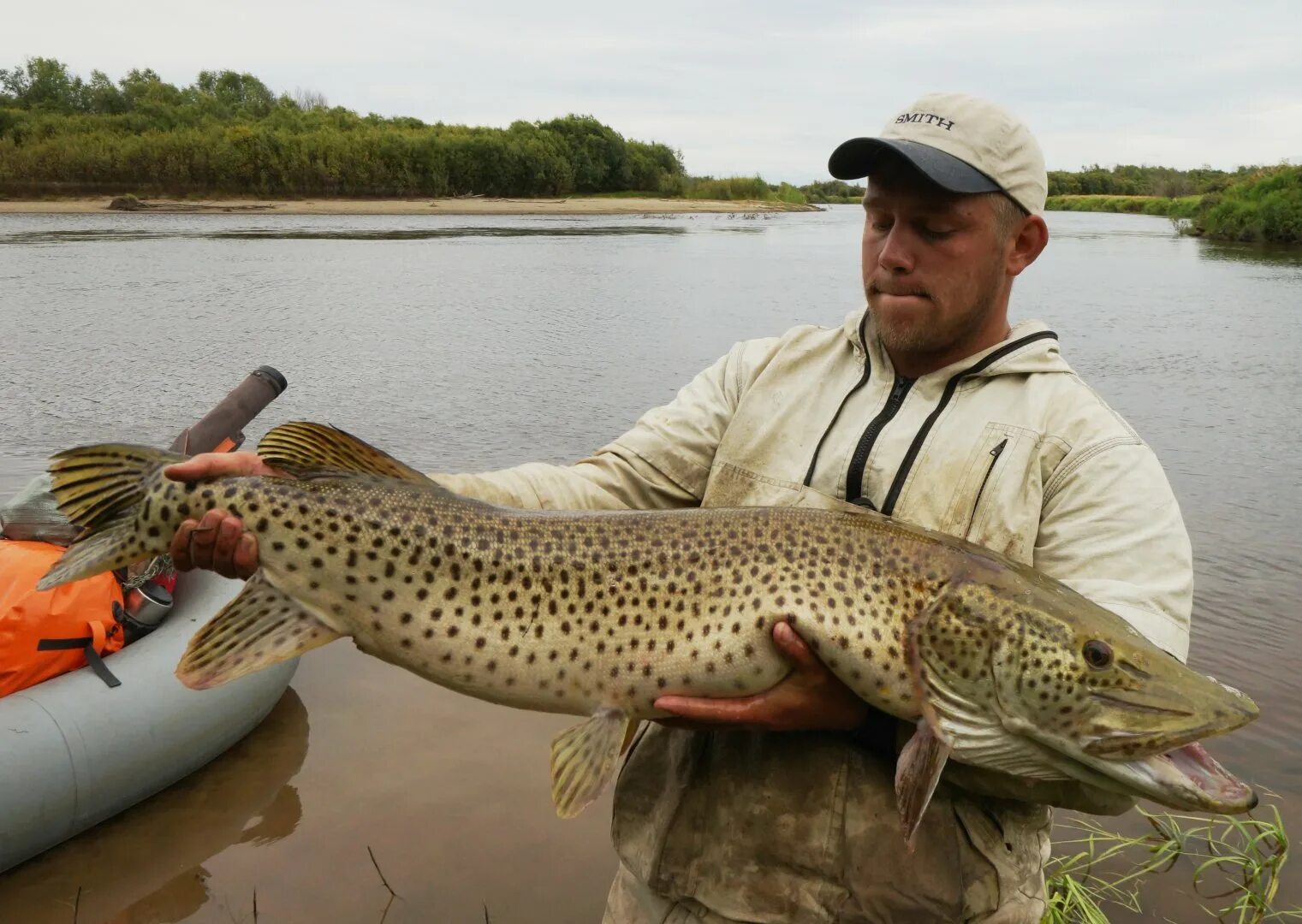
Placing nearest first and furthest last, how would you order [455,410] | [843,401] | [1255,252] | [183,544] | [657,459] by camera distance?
[183,544]
[843,401]
[657,459]
[455,410]
[1255,252]

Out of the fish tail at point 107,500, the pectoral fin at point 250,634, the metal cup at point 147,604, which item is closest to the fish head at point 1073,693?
the pectoral fin at point 250,634

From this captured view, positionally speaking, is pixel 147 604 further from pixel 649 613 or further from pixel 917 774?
pixel 917 774

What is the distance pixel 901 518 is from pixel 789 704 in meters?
0.60

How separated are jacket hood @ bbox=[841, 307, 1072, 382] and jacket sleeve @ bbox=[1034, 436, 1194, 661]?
0.29 metres

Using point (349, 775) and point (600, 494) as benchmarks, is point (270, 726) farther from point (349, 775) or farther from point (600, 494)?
point (600, 494)

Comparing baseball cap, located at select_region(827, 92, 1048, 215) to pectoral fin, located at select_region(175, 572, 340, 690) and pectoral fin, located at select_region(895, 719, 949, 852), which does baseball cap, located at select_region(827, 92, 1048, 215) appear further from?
pectoral fin, located at select_region(175, 572, 340, 690)

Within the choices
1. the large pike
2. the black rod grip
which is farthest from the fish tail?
the black rod grip

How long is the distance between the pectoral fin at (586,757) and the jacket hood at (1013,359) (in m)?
1.22

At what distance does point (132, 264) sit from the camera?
26.5 metres

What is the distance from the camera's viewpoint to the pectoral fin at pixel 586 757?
2643 millimetres

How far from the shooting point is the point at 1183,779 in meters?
2.31

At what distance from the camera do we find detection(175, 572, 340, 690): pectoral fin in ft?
9.09

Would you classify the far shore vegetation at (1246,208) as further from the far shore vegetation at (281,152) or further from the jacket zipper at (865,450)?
the jacket zipper at (865,450)

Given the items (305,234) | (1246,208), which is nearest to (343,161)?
(305,234)
